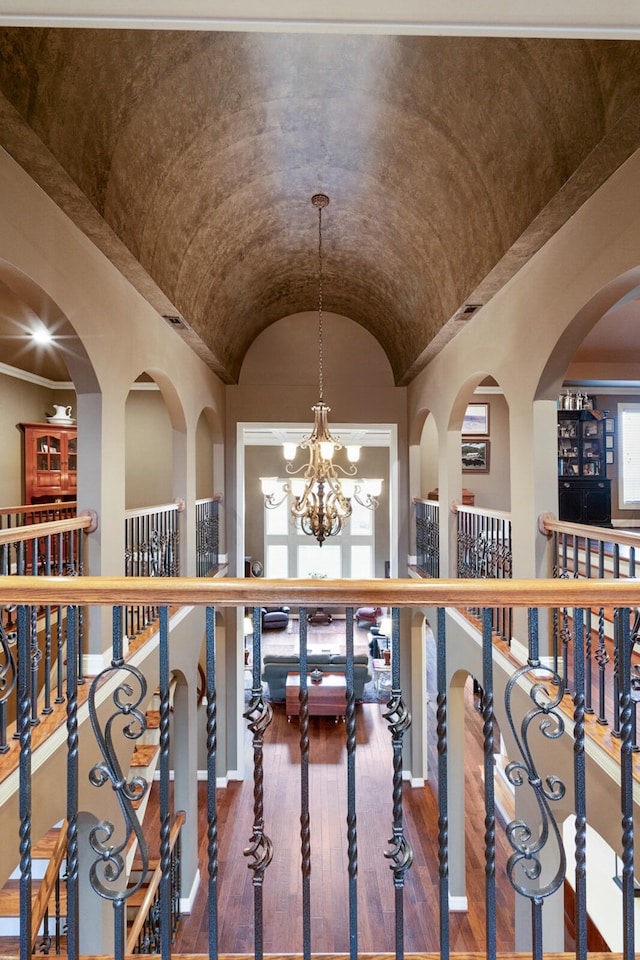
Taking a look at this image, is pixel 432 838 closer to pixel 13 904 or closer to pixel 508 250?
pixel 13 904

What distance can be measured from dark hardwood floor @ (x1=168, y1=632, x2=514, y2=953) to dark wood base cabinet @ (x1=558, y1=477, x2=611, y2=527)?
12.3 ft

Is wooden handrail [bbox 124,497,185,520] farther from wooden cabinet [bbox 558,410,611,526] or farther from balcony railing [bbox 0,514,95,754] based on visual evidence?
wooden cabinet [bbox 558,410,611,526]

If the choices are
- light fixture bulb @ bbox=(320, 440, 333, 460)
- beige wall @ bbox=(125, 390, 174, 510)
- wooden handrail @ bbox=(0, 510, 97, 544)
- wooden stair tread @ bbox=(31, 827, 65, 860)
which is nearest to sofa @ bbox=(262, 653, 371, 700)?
beige wall @ bbox=(125, 390, 174, 510)

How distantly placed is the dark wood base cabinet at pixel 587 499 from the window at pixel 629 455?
0.75 m

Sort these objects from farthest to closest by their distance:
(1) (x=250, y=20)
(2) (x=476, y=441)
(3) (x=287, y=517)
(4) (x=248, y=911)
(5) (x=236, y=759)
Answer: (3) (x=287, y=517), (2) (x=476, y=441), (5) (x=236, y=759), (4) (x=248, y=911), (1) (x=250, y=20)

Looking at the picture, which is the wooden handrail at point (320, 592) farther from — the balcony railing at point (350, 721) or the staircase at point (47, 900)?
the staircase at point (47, 900)

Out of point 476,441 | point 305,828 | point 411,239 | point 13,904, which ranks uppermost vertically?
point 411,239

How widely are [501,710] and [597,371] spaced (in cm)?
514

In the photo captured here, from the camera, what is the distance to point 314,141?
3.45 meters

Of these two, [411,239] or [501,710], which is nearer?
[501,710]

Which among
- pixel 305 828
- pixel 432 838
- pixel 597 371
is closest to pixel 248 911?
pixel 432 838

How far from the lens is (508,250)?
9.93 ft

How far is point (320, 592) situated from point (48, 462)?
7.04 meters

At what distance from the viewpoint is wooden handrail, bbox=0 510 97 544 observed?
2209 millimetres
